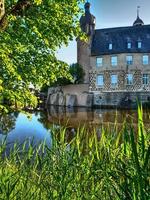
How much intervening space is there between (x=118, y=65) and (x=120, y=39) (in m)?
3.96

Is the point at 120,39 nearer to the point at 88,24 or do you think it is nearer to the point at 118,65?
the point at 118,65

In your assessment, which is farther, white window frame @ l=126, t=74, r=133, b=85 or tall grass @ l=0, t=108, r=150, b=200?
white window frame @ l=126, t=74, r=133, b=85

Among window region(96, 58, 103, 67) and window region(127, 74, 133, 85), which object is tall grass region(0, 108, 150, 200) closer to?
window region(127, 74, 133, 85)

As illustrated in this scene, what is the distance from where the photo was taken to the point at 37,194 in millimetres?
3340

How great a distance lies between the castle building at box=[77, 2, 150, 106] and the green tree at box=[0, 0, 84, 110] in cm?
3651

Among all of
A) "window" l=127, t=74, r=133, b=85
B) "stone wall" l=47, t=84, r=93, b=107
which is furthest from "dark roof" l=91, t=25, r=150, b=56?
"stone wall" l=47, t=84, r=93, b=107

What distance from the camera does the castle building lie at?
50.3 m

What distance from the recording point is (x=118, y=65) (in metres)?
51.6

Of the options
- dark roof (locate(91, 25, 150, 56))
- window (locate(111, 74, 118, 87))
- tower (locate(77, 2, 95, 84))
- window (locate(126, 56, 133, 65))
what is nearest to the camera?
window (locate(111, 74, 118, 87))

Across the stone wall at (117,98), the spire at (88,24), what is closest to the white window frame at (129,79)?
the stone wall at (117,98)

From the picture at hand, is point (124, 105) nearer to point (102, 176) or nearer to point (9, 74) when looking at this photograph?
point (9, 74)

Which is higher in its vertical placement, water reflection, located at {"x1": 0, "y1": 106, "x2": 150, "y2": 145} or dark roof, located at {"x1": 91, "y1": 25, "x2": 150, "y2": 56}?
dark roof, located at {"x1": 91, "y1": 25, "x2": 150, "y2": 56}

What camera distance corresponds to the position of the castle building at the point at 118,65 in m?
50.3

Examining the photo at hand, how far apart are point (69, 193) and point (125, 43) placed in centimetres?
5038
